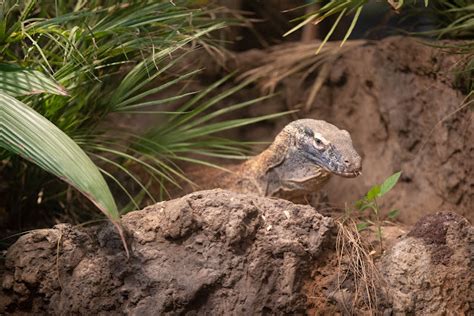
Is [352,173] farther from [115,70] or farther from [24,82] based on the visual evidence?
[24,82]

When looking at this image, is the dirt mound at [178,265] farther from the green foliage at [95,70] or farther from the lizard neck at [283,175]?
the lizard neck at [283,175]

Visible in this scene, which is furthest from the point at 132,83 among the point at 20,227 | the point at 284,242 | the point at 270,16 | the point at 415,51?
the point at 270,16

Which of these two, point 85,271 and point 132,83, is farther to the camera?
point 132,83

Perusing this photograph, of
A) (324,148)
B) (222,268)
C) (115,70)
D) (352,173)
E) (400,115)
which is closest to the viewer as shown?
(222,268)

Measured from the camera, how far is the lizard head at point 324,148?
3416mm

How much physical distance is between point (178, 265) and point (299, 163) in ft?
3.77

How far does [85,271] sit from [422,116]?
245 cm

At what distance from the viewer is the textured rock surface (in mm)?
2920

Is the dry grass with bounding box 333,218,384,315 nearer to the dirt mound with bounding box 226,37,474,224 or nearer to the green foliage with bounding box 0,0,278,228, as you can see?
the green foliage with bounding box 0,0,278,228

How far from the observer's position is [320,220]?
9.61 ft

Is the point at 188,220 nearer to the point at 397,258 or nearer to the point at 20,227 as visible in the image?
the point at 397,258

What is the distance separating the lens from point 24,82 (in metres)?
2.92

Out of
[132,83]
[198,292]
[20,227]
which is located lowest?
[20,227]

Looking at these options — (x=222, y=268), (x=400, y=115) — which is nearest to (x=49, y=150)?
(x=222, y=268)
